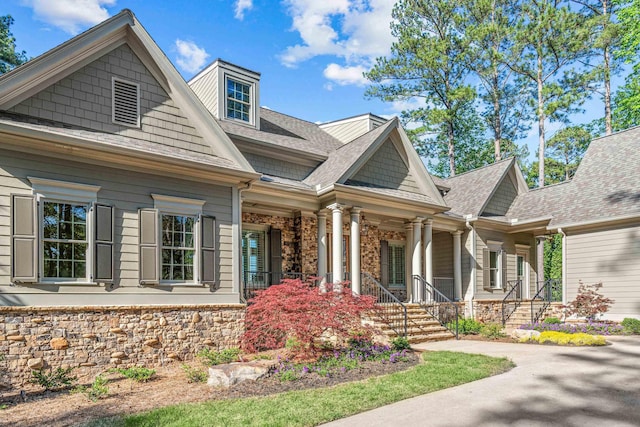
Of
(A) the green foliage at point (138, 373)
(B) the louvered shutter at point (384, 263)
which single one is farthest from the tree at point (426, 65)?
(A) the green foliage at point (138, 373)

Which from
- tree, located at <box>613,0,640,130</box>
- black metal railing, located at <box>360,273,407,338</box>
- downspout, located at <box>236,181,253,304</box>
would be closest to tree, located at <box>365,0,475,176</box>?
tree, located at <box>613,0,640,130</box>

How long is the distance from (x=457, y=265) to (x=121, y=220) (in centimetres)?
1169

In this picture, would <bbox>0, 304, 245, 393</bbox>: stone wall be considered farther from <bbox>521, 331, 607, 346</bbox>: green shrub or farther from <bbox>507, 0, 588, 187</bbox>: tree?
<bbox>507, 0, 588, 187</bbox>: tree

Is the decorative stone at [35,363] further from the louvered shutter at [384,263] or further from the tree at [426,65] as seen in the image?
the tree at [426,65]

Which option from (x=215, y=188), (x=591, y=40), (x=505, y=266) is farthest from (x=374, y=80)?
(x=215, y=188)

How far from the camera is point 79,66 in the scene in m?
9.00

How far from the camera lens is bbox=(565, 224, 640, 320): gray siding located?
45.0 feet

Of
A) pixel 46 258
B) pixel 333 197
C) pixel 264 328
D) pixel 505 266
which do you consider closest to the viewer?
pixel 46 258

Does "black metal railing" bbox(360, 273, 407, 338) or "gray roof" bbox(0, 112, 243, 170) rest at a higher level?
"gray roof" bbox(0, 112, 243, 170)

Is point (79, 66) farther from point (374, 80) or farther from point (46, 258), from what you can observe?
point (374, 80)

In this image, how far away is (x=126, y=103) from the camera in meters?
9.57

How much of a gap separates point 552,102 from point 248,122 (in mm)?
17608

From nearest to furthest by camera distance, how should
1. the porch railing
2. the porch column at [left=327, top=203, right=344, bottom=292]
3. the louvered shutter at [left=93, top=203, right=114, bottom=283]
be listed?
the louvered shutter at [left=93, top=203, right=114, bottom=283] → the porch column at [left=327, top=203, right=344, bottom=292] → the porch railing

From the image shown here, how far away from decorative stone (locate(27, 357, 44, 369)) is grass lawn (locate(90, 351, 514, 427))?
2.94m
